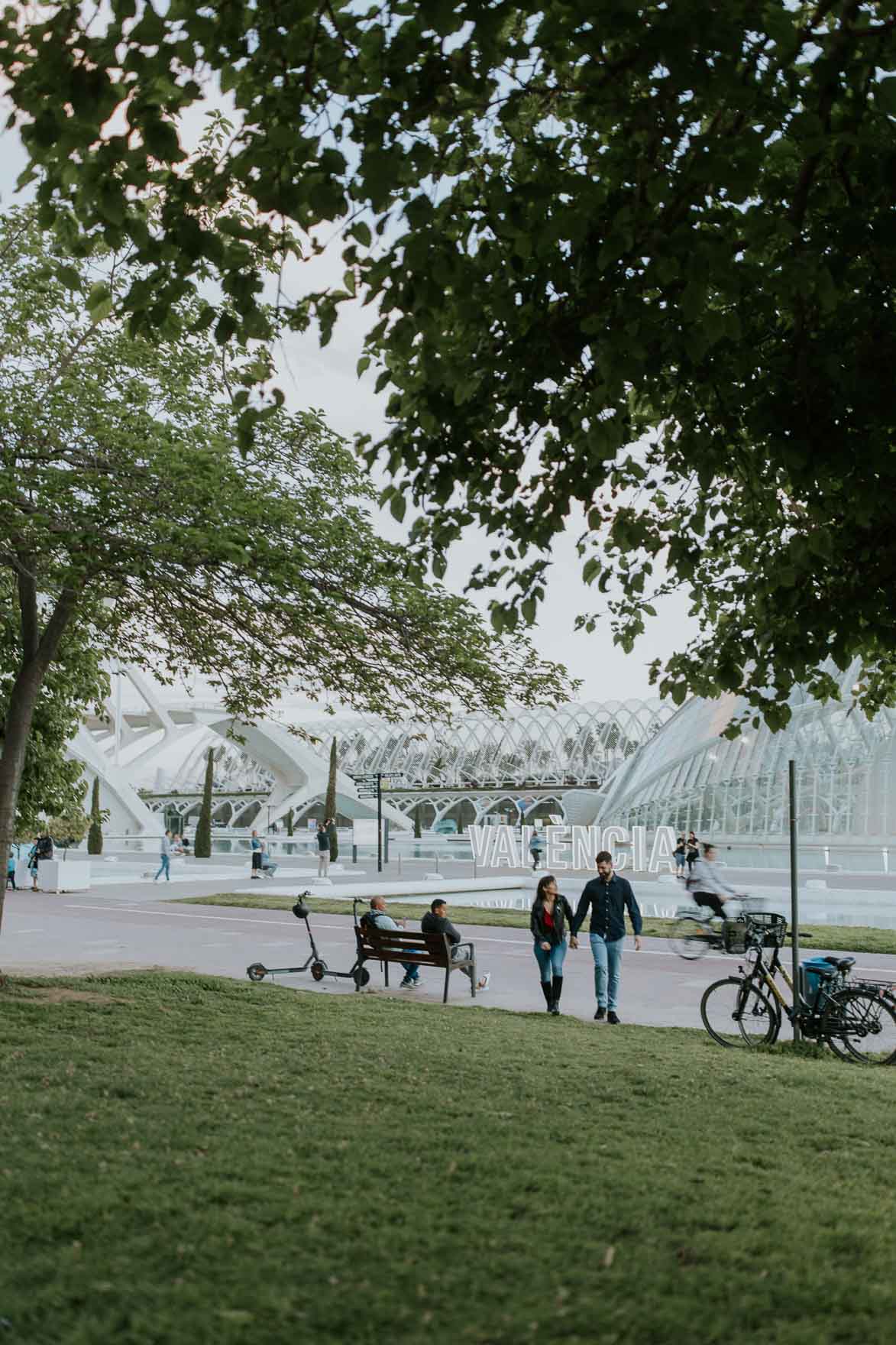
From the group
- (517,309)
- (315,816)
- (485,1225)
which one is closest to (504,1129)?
(485,1225)

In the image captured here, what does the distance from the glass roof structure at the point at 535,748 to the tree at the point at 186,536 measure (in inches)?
4479

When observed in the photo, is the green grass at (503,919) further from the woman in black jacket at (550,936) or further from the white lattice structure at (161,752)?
the white lattice structure at (161,752)

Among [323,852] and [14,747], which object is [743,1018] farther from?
[323,852]

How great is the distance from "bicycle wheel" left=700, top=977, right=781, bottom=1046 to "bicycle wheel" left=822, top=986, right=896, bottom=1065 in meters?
0.57

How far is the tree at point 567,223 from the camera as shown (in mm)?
4746

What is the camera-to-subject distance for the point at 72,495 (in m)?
11.3

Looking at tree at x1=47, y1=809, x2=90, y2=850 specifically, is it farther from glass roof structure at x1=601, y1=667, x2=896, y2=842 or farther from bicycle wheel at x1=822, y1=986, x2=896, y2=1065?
bicycle wheel at x1=822, y1=986, x2=896, y2=1065

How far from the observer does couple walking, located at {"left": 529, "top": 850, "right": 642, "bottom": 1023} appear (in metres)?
13.6

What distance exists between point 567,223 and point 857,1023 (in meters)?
8.87

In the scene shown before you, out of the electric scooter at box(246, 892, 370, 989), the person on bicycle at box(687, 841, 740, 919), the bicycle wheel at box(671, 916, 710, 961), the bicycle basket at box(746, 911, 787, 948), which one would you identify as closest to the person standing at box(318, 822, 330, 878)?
the person on bicycle at box(687, 841, 740, 919)

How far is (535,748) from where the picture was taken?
138 m

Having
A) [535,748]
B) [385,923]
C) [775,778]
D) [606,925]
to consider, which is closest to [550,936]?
[606,925]

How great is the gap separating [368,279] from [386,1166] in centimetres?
427

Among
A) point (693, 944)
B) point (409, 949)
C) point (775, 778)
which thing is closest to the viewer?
point (409, 949)
